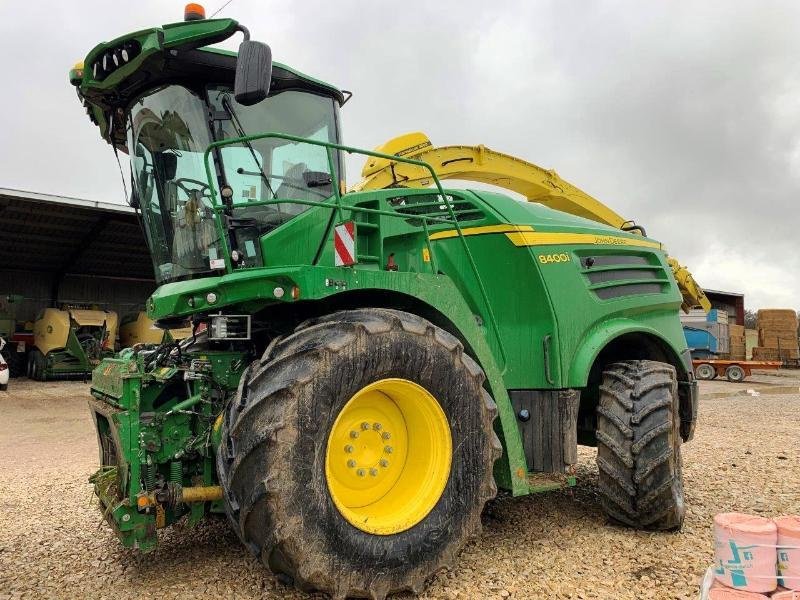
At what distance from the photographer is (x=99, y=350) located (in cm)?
1747

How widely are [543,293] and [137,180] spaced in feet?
9.28

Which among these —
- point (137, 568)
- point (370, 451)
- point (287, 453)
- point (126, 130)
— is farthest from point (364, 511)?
point (126, 130)

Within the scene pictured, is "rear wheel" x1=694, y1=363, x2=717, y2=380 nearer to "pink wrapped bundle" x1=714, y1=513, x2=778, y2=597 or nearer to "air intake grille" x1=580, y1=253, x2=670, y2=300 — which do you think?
"air intake grille" x1=580, y1=253, x2=670, y2=300

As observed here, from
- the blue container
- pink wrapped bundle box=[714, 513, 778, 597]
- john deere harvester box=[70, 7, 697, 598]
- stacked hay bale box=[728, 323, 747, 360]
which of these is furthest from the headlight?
stacked hay bale box=[728, 323, 747, 360]

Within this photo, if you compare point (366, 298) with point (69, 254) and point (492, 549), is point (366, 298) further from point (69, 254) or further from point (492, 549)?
point (69, 254)

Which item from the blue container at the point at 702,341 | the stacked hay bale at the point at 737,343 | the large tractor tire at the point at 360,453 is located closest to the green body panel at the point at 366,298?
the large tractor tire at the point at 360,453

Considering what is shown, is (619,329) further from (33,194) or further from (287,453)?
(33,194)

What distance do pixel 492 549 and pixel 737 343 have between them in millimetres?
25767

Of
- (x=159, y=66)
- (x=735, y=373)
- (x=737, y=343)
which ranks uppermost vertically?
(x=159, y=66)

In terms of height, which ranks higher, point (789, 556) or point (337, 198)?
point (337, 198)

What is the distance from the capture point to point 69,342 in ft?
56.7

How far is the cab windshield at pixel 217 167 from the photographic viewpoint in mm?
3670

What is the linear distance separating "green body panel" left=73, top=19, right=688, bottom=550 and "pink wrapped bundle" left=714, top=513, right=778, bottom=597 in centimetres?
126

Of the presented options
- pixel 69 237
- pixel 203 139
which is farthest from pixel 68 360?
pixel 203 139
